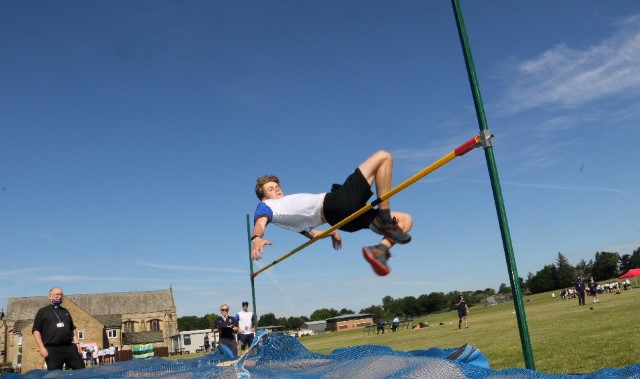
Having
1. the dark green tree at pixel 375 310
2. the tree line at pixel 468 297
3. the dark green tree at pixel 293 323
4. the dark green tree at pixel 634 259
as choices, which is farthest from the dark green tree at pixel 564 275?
the dark green tree at pixel 293 323

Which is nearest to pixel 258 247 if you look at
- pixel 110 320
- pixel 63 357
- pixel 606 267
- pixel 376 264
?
pixel 376 264

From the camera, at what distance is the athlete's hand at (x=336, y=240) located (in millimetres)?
4988

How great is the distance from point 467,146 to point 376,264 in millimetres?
1088

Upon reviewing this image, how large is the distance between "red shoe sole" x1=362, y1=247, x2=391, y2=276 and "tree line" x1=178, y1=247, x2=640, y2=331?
100268 mm

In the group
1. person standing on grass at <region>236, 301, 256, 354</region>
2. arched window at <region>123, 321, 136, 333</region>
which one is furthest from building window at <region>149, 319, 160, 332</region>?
person standing on grass at <region>236, 301, 256, 354</region>

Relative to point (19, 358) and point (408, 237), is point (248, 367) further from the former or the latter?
point (19, 358)

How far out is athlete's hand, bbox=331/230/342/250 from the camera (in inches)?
196

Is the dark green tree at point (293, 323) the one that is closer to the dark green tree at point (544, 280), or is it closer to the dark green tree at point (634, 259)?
the dark green tree at point (544, 280)

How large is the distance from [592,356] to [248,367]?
3.97m

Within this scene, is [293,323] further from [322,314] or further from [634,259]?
[634,259]

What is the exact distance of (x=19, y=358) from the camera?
2234 inches

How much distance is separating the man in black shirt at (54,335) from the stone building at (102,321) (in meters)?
46.9

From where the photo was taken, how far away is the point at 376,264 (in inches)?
145

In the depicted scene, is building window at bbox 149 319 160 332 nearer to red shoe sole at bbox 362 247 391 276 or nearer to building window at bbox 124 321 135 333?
building window at bbox 124 321 135 333
